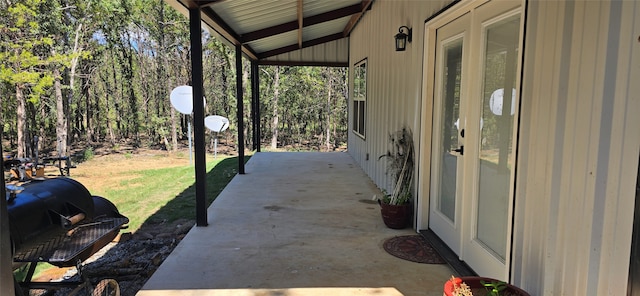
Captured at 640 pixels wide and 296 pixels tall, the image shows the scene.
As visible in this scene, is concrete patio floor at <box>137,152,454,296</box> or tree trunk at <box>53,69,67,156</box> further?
tree trunk at <box>53,69,67,156</box>

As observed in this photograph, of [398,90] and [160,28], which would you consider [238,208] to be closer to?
[398,90]

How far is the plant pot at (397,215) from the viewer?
3873mm

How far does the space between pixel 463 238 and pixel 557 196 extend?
4.08 ft

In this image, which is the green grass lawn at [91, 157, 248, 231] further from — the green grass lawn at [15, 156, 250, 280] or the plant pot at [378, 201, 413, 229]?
the plant pot at [378, 201, 413, 229]

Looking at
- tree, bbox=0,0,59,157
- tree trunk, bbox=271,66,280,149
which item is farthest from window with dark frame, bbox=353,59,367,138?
tree trunk, bbox=271,66,280,149

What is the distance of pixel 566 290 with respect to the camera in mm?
1771

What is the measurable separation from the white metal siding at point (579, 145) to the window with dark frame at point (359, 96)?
540 cm

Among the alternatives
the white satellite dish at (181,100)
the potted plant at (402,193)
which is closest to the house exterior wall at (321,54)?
the white satellite dish at (181,100)

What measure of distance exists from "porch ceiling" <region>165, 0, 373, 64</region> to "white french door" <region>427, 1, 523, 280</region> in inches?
90.5

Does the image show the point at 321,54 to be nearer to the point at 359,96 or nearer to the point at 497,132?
the point at 359,96

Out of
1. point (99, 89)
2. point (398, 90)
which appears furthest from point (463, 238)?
A: point (99, 89)

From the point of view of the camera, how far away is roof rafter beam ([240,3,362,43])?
6.50 m

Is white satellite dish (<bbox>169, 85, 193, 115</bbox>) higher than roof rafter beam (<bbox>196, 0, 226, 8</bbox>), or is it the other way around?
roof rafter beam (<bbox>196, 0, 226, 8</bbox>)

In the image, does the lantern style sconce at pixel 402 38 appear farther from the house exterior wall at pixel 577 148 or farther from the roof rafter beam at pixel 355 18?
the roof rafter beam at pixel 355 18
